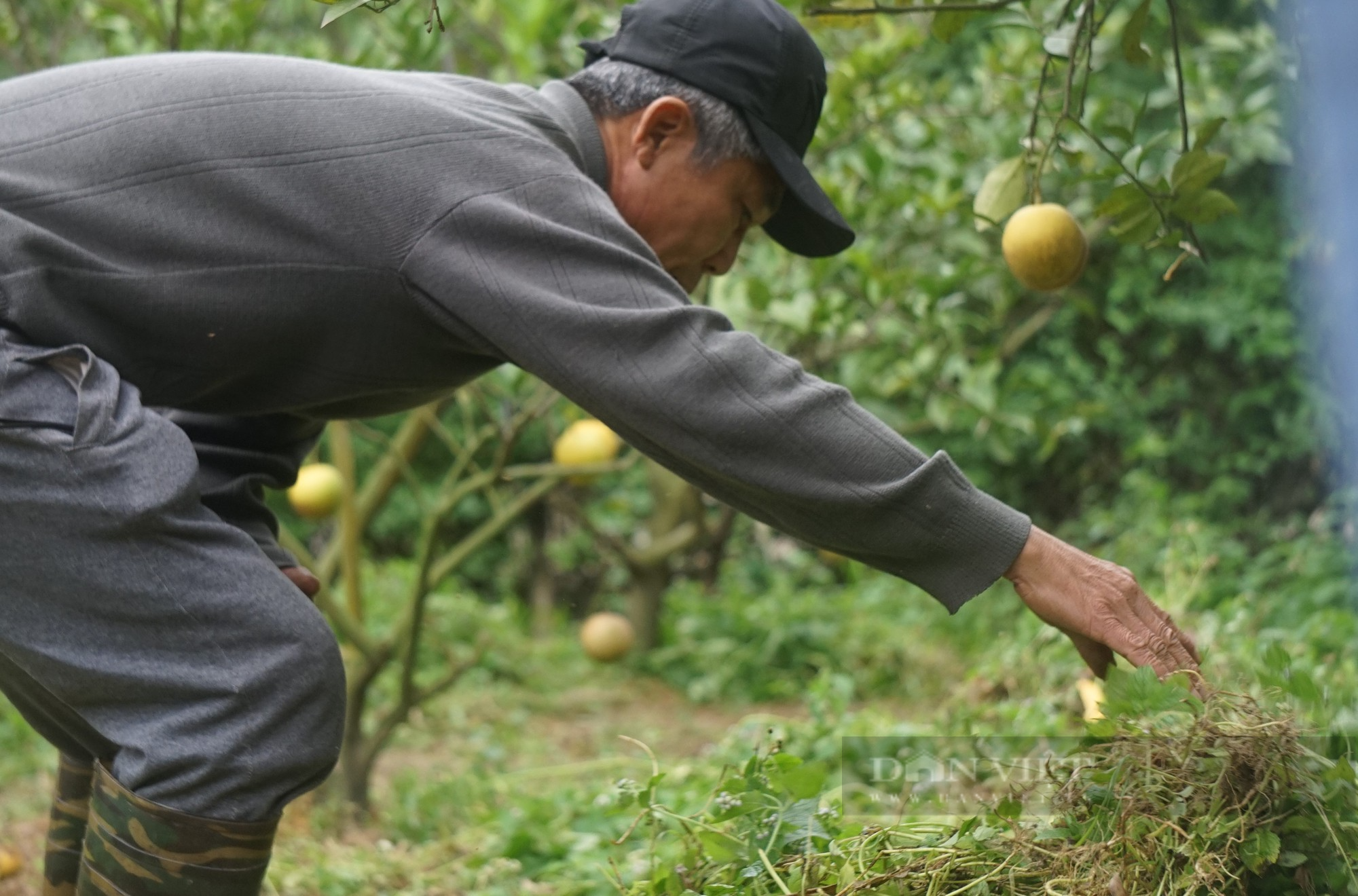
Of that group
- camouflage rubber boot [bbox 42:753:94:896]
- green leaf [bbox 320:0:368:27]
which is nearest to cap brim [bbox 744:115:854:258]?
green leaf [bbox 320:0:368:27]

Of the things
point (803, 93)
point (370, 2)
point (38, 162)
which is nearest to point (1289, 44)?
point (803, 93)

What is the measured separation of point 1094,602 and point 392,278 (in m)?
0.80

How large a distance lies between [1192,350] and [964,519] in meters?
4.55

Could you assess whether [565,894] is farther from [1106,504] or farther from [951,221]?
[1106,504]

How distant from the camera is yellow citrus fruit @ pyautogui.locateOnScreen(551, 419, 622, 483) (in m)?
3.57

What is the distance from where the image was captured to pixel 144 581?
1.38 m

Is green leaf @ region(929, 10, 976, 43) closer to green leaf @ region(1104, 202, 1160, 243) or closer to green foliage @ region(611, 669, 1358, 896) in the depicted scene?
green leaf @ region(1104, 202, 1160, 243)

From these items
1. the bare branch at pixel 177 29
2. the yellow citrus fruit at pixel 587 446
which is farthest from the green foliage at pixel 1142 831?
the yellow citrus fruit at pixel 587 446

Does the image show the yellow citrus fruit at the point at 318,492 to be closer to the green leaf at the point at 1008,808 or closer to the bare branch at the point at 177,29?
the bare branch at the point at 177,29

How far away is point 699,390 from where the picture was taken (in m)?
1.37

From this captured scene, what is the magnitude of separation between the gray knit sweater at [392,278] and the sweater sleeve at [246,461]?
17 cm

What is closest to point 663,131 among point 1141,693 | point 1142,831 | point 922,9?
point 922,9

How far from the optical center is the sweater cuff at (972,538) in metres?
1.40

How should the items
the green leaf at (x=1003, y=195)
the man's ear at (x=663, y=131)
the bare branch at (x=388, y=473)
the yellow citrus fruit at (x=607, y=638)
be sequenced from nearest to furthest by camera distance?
the man's ear at (x=663, y=131), the green leaf at (x=1003, y=195), the bare branch at (x=388, y=473), the yellow citrus fruit at (x=607, y=638)
